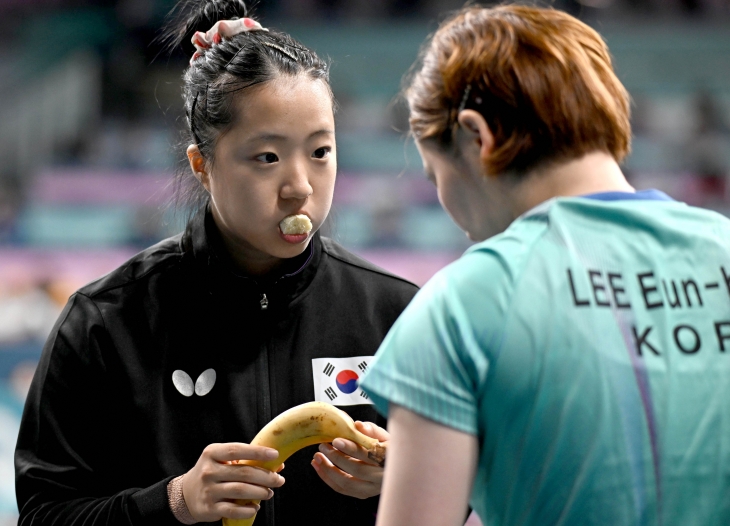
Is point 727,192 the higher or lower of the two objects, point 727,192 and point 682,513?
the lower

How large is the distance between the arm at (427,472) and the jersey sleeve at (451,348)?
0.01 meters

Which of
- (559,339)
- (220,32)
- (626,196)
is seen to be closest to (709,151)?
(220,32)

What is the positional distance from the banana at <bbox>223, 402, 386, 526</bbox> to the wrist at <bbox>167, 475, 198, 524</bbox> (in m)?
0.05

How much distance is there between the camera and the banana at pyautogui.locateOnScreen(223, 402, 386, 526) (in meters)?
1.13

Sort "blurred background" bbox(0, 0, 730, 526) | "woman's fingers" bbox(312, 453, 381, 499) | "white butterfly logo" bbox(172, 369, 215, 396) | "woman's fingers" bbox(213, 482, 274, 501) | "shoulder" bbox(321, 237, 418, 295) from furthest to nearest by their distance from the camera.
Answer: "blurred background" bbox(0, 0, 730, 526) → "shoulder" bbox(321, 237, 418, 295) → "white butterfly logo" bbox(172, 369, 215, 396) → "woman's fingers" bbox(312, 453, 381, 499) → "woman's fingers" bbox(213, 482, 274, 501)

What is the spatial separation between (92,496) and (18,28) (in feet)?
25.6

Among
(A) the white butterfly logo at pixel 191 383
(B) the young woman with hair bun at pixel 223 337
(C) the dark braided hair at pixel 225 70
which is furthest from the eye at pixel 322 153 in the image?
(A) the white butterfly logo at pixel 191 383

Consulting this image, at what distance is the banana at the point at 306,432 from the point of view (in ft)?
3.72

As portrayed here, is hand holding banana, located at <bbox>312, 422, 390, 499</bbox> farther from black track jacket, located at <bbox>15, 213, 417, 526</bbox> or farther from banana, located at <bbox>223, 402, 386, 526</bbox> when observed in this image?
black track jacket, located at <bbox>15, 213, 417, 526</bbox>

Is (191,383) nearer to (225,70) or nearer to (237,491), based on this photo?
(237,491)

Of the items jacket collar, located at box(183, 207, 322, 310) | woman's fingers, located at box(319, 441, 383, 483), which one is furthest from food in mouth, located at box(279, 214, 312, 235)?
woman's fingers, located at box(319, 441, 383, 483)

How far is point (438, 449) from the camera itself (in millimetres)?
787

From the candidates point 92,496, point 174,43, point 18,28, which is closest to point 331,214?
point 174,43

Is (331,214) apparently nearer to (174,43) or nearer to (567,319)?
(174,43)
